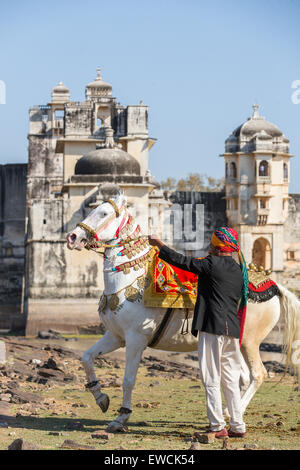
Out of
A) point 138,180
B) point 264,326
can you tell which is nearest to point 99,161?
point 138,180

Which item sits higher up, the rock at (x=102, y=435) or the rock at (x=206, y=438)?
the rock at (x=206, y=438)

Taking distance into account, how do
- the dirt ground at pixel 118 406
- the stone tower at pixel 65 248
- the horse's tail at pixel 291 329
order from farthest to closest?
the stone tower at pixel 65 248
the horse's tail at pixel 291 329
the dirt ground at pixel 118 406

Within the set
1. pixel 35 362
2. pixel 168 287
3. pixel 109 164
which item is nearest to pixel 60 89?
pixel 109 164

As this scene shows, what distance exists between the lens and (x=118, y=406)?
1036cm

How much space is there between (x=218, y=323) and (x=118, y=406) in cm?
330

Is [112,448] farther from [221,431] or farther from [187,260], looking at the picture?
[187,260]

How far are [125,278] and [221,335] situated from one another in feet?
4.74

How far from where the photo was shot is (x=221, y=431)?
749 centimetres

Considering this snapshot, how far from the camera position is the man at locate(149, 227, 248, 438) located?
297 inches

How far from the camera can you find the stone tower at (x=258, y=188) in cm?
3688

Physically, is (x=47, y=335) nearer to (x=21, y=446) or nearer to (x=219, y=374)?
(x=219, y=374)

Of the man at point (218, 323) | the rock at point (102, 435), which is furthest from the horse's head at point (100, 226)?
the rock at point (102, 435)

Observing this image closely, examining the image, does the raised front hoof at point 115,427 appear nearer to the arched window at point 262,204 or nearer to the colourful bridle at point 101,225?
the colourful bridle at point 101,225

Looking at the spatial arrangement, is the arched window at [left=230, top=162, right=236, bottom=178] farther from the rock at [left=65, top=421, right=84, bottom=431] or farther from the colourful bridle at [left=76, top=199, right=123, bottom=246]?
the rock at [left=65, top=421, right=84, bottom=431]
